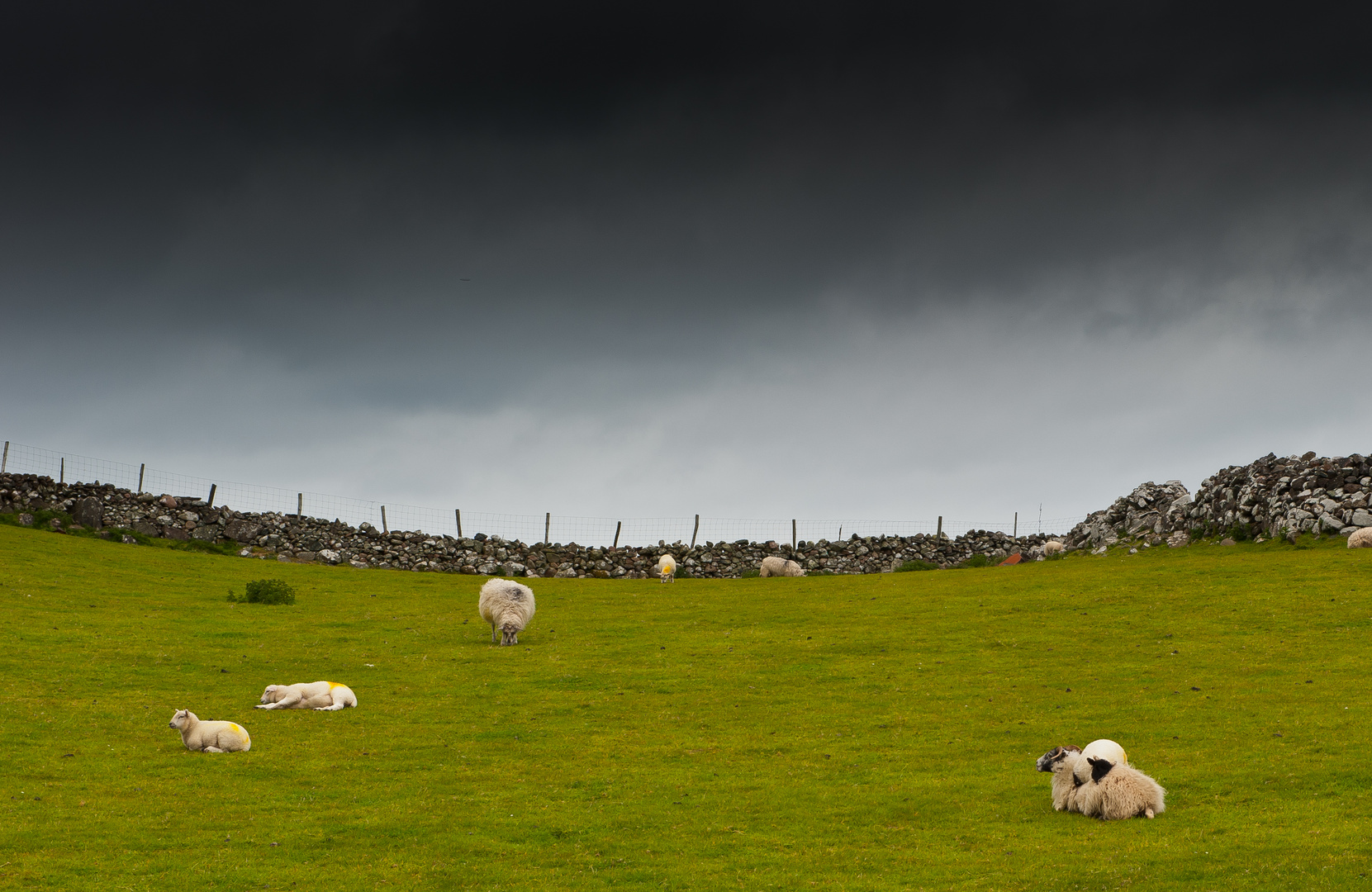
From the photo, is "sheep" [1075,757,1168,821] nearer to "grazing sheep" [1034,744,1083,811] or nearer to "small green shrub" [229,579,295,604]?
"grazing sheep" [1034,744,1083,811]

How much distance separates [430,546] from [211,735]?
40938 mm

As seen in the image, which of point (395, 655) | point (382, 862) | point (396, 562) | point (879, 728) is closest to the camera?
point (382, 862)

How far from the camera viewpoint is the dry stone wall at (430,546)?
49.8m

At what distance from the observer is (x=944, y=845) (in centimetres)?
1223

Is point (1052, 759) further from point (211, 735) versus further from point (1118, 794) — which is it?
point (211, 735)

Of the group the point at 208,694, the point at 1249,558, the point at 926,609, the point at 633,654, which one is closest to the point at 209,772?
the point at 208,694

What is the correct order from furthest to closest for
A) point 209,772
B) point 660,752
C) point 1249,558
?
point 1249,558 < point 660,752 < point 209,772

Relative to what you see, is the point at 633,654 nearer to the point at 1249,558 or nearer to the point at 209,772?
the point at 209,772

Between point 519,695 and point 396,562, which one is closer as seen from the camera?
point 519,695

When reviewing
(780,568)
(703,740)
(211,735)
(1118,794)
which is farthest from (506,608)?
(780,568)

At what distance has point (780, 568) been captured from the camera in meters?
51.5

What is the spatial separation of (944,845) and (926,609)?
2073 centimetres

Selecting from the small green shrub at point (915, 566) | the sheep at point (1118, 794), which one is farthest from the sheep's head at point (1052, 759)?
the small green shrub at point (915, 566)

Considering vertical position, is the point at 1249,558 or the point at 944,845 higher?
the point at 1249,558
